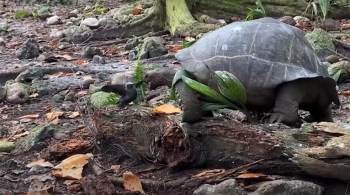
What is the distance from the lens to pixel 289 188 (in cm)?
317

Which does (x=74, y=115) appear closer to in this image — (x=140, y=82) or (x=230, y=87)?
(x=140, y=82)

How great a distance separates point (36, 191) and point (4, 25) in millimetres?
8227

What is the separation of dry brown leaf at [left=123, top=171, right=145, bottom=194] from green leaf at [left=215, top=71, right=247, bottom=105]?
2.31ft

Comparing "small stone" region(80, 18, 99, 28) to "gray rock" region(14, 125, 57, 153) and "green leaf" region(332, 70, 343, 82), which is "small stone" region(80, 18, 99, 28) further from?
"gray rock" region(14, 125, 57, 153)

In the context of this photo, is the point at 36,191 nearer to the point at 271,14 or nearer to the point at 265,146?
the point at 265,146

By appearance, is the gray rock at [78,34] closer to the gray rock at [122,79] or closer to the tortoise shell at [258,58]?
the gray rock at [122,79]

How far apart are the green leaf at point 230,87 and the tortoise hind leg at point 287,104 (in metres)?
0.20

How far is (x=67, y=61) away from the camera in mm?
8148

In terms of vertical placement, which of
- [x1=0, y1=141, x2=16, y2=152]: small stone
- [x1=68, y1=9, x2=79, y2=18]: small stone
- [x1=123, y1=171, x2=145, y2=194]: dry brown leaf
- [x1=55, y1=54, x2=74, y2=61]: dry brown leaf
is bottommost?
[x1=68, y1=9, x2=79, y2=18]: small stone

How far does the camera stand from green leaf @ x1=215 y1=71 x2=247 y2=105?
370 centimetres

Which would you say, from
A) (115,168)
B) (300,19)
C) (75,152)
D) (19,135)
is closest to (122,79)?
(19,135)

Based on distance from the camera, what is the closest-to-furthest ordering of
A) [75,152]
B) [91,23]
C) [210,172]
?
[210,172], [75,152], [91,23]

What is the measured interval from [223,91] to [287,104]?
0.37m

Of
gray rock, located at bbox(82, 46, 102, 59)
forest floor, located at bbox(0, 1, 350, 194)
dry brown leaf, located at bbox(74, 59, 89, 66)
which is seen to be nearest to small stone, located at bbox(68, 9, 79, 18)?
gray rock, located at bbox(82, 46, 102, 59)
